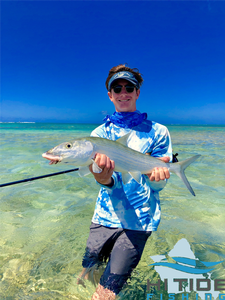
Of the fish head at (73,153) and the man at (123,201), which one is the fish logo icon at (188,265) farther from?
the fish head at (73,153)

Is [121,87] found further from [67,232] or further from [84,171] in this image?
[67,232]


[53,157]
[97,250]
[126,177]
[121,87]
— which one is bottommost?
[97,250]

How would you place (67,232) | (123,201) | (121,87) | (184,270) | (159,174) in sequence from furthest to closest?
(67,232), (121,87), (184,270), (123,201), (159,174)

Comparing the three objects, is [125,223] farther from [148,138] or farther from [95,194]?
[95,194]

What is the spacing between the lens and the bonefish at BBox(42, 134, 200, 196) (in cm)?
166

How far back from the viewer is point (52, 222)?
3270mm

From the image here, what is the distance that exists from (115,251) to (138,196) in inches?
22.6

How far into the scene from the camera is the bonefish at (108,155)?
1.66 m

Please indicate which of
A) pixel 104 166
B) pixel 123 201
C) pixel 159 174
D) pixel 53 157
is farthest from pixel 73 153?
pixel 159 174

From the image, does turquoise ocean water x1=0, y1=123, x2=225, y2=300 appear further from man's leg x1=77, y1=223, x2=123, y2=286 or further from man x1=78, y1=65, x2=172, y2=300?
man x1=78, y1=65, x2=172, y2=300

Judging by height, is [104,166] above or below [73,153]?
below

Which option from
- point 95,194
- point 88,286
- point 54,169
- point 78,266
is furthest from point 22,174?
point 88,286

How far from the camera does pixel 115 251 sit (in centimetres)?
183

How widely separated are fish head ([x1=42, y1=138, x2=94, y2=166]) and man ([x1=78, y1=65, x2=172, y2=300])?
10cm
